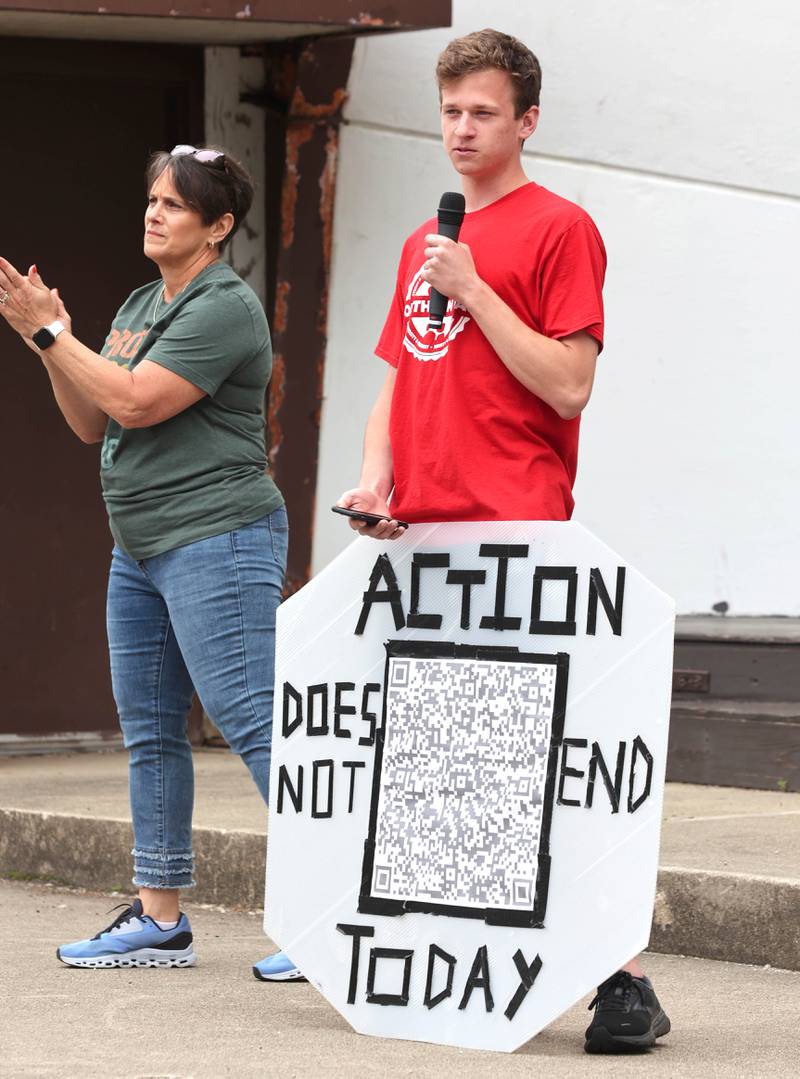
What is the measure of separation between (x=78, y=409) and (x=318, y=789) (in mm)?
1192

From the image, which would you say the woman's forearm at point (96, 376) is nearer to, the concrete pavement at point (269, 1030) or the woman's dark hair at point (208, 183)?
the woman's dark hair at point (208, 183)

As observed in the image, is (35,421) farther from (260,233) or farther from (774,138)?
(774,138)

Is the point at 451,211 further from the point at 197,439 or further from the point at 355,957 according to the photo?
the point at 355,957

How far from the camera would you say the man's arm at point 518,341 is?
3678 millimetres

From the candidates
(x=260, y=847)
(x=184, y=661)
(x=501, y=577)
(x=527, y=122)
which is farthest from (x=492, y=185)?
(x=260, y=847)

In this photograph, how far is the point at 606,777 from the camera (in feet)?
12.4

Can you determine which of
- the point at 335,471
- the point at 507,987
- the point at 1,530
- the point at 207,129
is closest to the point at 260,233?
the point at 207,129

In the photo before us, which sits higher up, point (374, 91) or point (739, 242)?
point (374, 91)

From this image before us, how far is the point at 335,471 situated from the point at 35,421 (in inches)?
46.5

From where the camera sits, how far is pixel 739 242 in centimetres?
736

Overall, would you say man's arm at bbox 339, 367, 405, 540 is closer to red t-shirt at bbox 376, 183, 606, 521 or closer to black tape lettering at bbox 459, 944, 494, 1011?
red t-shirt at bbox 376, 183, 606, 521

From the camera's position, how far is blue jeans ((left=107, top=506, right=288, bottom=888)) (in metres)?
4.52

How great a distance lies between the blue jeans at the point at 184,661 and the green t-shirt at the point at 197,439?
0.20 ft

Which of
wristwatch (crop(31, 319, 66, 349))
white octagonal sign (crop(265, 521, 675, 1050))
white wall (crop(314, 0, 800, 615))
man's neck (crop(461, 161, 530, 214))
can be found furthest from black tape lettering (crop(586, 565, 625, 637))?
white wall (crop(314, 0, 800, 615))
